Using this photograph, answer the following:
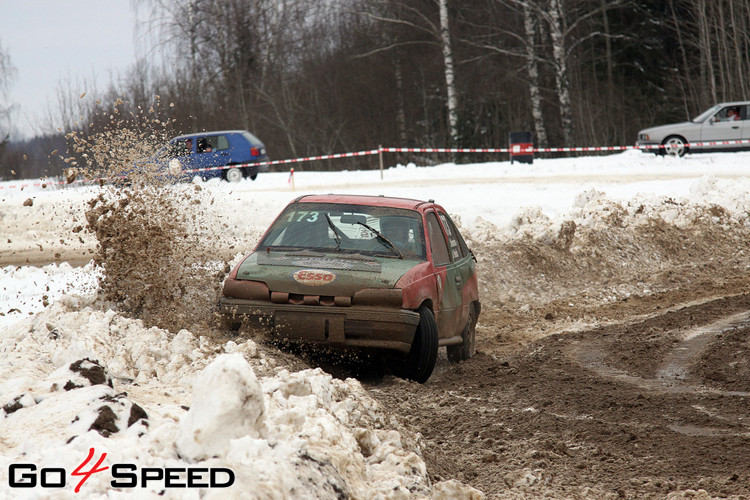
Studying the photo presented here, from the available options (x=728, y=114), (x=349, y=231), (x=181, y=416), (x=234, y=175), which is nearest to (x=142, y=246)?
(x=349, y=231)

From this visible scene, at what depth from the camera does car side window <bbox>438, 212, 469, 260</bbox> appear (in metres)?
8.41

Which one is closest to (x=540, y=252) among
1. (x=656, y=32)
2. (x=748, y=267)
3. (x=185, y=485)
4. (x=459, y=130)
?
(x=748, y=267)

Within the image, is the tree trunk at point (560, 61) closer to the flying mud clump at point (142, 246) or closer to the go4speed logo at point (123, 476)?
the flying mud clump at point (142, 246)

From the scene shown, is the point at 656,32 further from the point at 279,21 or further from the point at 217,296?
the point at 217,296

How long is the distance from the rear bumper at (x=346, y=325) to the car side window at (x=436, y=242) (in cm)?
114

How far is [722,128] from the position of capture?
26.5 metres

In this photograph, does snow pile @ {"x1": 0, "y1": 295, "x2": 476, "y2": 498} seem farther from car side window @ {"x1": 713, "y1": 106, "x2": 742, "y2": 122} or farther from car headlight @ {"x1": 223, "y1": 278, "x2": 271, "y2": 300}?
car side window @ {"x1": 713, "y1": 106, "x2": 742, "y2": 122}

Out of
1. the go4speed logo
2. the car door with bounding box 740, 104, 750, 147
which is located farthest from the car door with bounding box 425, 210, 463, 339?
the car door with bounding box 740, 104, 750, 147

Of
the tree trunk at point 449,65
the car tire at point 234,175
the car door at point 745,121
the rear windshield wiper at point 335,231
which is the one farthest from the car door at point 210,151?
the rear windshield wiper at point 335,231

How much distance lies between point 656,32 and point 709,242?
25.1 metres

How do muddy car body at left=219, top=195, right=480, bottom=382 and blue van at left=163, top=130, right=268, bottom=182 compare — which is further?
blue van at left=163, top=130, right=268, bottom=182

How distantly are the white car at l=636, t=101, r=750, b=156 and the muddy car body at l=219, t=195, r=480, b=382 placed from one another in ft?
68.4

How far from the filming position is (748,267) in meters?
14.1

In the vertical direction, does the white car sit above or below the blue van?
below
